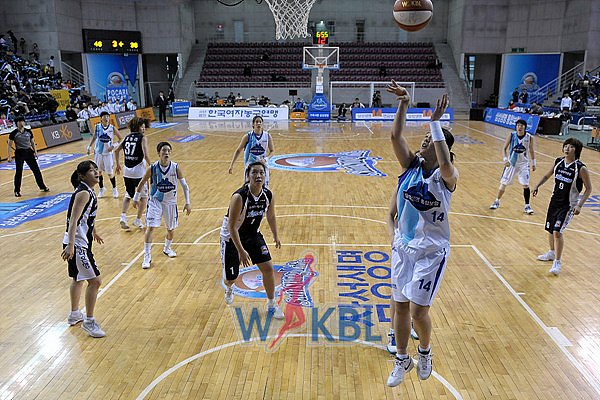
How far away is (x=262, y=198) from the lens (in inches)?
224

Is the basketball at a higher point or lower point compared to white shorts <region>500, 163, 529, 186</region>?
higher

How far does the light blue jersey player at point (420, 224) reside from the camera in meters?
3.93

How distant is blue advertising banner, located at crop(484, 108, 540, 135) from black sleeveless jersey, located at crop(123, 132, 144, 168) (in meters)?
18.4

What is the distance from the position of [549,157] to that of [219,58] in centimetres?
2847

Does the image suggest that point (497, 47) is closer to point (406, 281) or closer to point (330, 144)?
point (330, 144)

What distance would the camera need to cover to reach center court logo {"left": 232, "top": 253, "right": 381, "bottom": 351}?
572 cm

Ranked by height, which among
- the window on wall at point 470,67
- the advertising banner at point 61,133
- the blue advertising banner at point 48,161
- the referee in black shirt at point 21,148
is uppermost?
the window on wall at point 470,67

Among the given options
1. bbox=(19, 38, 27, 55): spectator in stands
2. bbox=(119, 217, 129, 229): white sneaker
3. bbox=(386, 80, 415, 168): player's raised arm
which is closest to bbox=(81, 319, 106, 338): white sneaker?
bbox=(386, 80, 415, 168): player's raised arm

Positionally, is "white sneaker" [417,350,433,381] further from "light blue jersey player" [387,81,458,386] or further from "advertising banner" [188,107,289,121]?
"advertising banner" [188,107,289,121]

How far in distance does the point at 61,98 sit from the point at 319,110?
13691mm

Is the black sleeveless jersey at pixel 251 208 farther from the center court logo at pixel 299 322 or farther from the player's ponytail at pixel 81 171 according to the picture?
the player's ponytail at pixel 81 171

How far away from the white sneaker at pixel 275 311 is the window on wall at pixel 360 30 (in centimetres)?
3879

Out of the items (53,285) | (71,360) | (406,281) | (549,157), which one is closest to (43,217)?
(53,285)

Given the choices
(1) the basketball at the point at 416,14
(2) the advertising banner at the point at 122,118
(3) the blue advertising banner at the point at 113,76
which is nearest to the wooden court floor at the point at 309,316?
(1) the basketball at the point at 416,14
